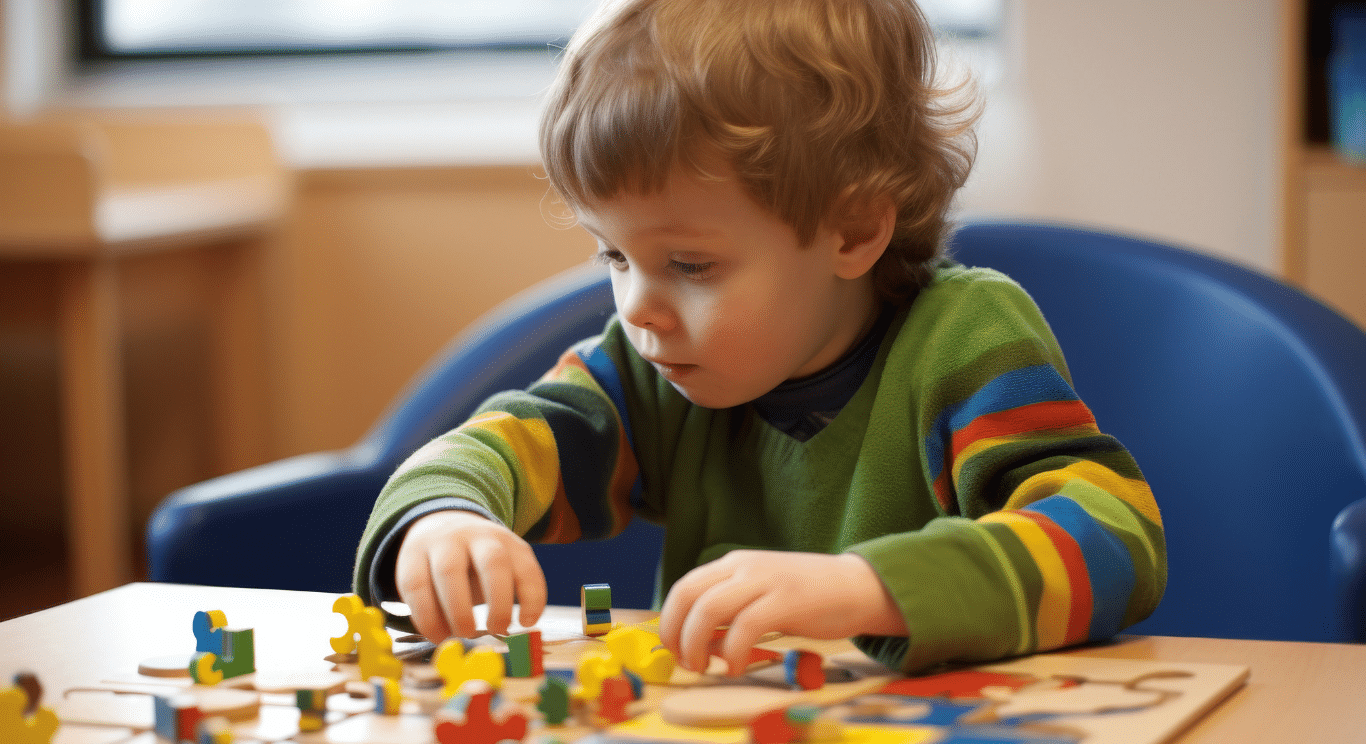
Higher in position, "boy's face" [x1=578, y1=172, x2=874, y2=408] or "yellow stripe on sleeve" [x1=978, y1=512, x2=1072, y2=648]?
"boy's face" [x1=578, y1=172, x2=874, y2=408]

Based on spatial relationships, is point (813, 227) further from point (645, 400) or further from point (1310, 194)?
point (1310, 194)

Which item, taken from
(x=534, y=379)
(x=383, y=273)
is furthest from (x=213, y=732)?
(x=383, y=273)

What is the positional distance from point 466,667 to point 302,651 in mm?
98

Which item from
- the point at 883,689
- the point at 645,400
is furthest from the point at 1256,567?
the point at 883,689

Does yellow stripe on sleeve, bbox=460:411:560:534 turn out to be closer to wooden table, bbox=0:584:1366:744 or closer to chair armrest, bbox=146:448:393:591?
wooden table, bbox=0:584:1366:744

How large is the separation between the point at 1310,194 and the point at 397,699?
61.0 inches

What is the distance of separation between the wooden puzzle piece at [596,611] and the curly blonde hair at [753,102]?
0.18 meters

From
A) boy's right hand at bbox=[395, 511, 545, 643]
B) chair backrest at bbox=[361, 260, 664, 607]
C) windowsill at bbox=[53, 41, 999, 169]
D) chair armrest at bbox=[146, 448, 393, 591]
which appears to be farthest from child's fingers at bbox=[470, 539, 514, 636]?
windowsill at bbox=[53, 41, 999, 169]

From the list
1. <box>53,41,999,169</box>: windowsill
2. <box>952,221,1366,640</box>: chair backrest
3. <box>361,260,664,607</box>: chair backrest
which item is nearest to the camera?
<box>952,221,1366,640</box>: chair backrest

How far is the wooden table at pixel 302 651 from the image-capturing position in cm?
45

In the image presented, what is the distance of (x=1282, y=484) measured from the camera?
0.90 metres

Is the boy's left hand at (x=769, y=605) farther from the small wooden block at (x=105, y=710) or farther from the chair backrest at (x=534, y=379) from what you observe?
the chair backrest at (x=534, y=379)

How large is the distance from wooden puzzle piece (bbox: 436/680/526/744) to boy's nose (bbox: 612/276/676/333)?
0.26 metres

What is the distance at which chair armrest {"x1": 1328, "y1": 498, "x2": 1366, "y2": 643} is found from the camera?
Result: 2.08 feet
